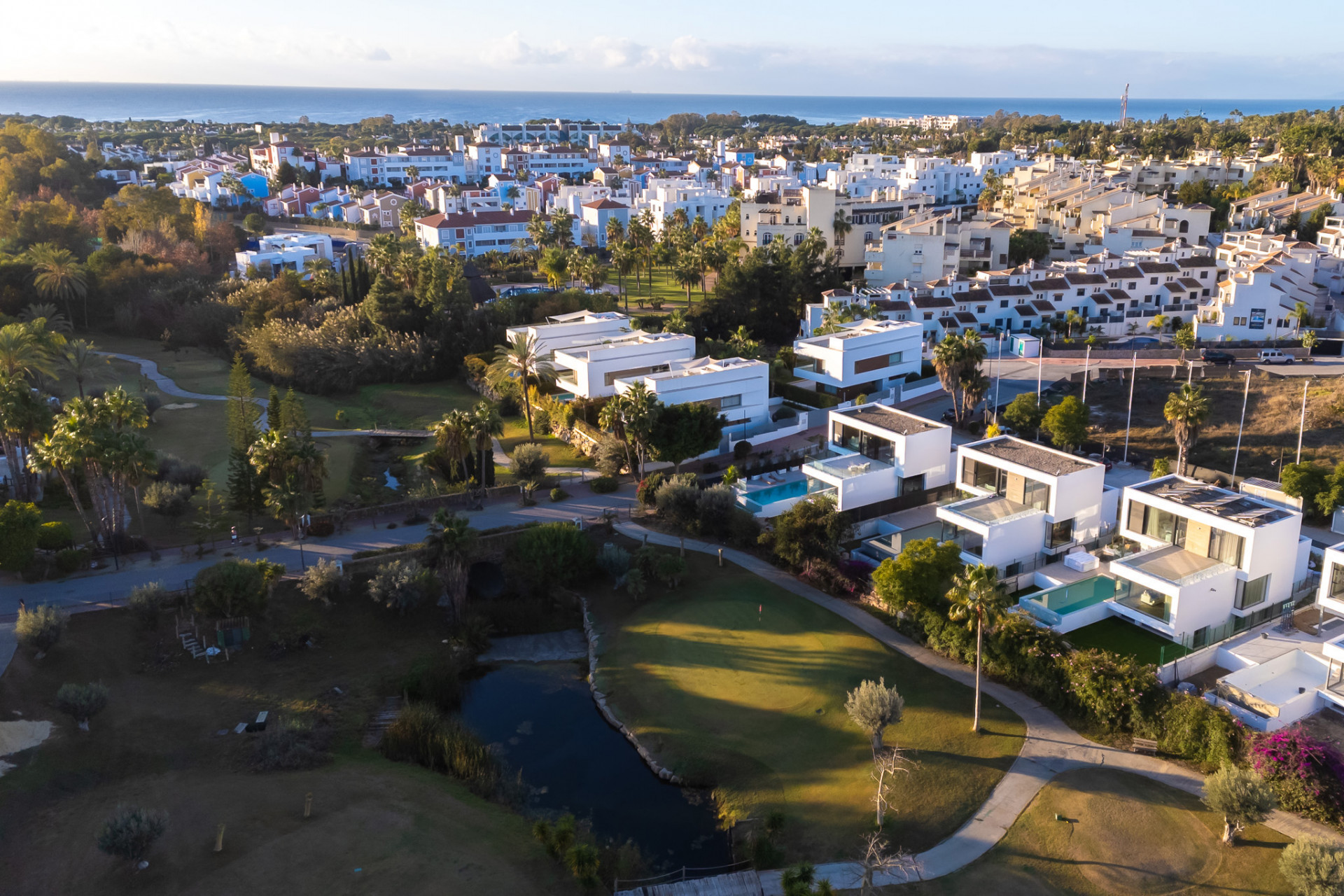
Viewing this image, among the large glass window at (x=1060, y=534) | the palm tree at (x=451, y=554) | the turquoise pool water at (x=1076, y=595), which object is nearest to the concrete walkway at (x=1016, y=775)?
the turquoise pool water at (x=1076, y=595)

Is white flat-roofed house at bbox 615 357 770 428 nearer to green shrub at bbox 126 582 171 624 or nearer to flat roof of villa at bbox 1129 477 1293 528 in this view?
flat roof of villa at bbox 1129 477 1293 528

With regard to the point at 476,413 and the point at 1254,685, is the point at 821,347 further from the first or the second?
the point at 1254,685

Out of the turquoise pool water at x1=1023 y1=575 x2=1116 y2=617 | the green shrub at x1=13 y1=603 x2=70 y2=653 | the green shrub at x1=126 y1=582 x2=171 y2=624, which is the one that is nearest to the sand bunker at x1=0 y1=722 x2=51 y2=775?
the green shrub at x1=13 y1=603 x2=70 y2=653

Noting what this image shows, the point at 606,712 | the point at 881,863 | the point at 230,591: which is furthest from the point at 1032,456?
the point at 230,591

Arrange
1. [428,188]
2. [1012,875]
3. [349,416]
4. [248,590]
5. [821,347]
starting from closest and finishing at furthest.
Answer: [1012,875] < [248,590] < [821,347] < [349,416] < [428,188]

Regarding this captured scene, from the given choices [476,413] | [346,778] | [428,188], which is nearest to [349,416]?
[476,413]

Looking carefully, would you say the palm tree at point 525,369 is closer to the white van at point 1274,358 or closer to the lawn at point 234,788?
the lawn at point 234,788
